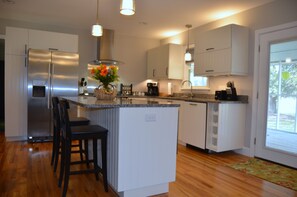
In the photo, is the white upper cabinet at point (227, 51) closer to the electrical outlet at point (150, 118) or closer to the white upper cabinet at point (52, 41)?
the electrical outlet at point (150, 118)

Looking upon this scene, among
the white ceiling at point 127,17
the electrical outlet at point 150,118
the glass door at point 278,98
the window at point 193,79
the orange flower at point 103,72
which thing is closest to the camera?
the electrical outlet at point 150,118

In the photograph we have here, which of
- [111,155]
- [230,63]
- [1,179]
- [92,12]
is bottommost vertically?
[1,179]

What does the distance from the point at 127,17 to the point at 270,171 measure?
3.71 metres

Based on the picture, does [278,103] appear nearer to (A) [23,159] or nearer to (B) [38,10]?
(A) [23,159]

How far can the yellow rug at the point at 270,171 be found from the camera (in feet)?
9.29

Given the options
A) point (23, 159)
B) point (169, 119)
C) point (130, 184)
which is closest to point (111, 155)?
point (130, 184)

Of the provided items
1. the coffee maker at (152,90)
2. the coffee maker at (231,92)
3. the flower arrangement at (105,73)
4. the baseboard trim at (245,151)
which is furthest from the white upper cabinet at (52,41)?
the baseboard trim at (245,151)

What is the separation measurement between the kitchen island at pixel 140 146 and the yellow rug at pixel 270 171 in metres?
1.37

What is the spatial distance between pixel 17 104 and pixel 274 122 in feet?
15.5

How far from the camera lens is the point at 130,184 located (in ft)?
7.36

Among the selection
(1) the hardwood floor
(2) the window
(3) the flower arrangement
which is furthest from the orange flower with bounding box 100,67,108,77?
(2) the window

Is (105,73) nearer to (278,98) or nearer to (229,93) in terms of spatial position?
(229,93)

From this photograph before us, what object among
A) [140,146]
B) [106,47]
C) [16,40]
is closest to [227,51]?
[140,146]

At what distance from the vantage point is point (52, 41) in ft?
15.4
